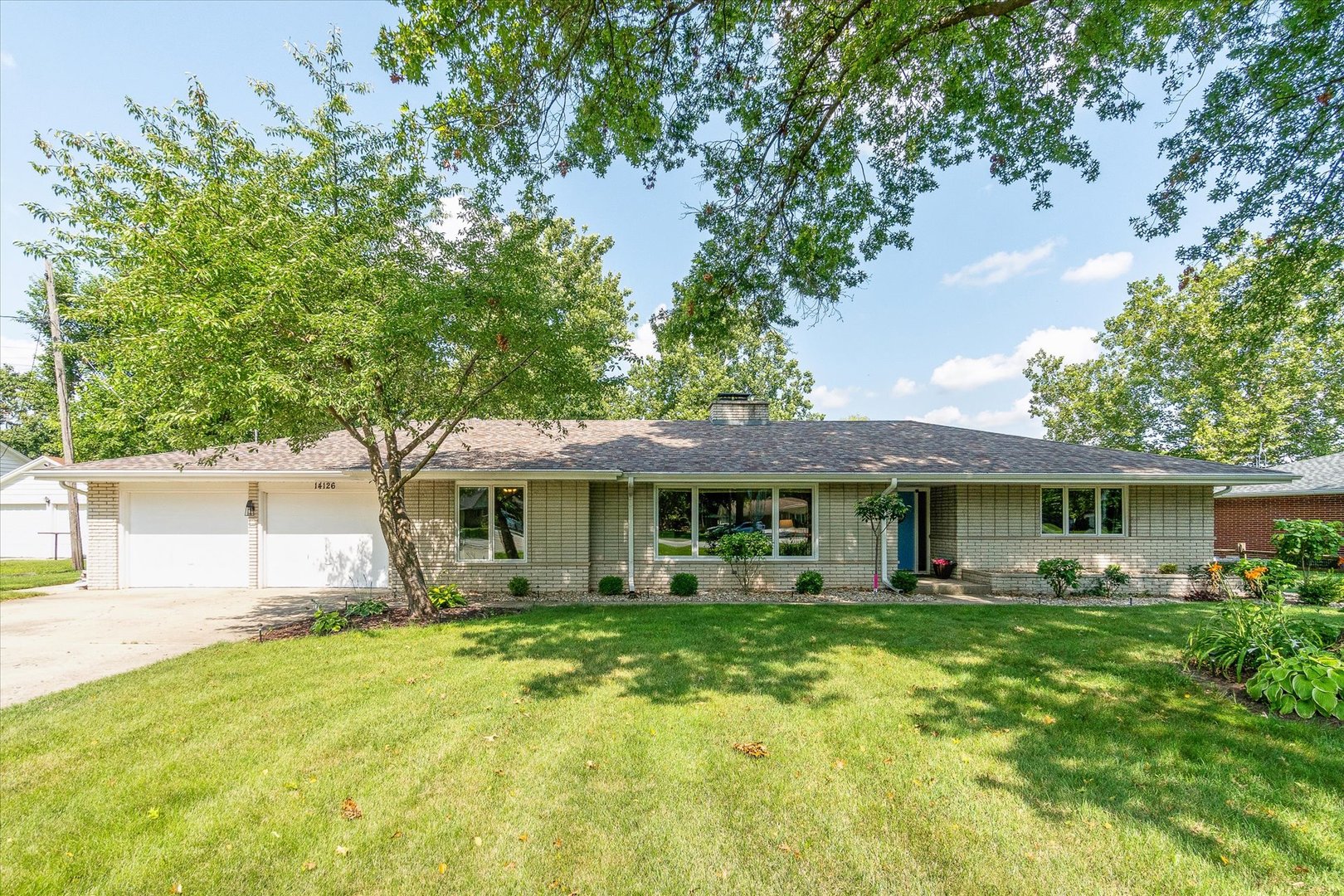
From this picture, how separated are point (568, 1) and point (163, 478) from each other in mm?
12698

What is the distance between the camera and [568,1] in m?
5.61

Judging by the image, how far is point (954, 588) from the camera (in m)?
11.4

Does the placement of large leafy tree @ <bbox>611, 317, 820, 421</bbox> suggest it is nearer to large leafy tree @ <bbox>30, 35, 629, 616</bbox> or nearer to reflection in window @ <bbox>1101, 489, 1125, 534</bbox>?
reflection in window @ <bbox>1101, 489, 1125, 534</bbox>

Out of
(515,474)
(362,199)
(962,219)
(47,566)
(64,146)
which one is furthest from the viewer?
(47,566)

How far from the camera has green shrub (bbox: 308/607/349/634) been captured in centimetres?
794

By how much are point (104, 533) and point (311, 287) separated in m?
10.1

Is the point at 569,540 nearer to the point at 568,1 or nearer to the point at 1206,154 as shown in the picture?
the point at 568,1

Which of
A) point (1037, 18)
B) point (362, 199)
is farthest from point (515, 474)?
point (1037, 18)

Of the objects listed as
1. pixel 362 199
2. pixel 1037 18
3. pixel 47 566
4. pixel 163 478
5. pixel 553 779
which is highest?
pixel 1037 18

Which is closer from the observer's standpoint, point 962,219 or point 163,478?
point 962,219

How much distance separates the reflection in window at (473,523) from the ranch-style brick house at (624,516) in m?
0.04

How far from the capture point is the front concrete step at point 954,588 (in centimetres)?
1127

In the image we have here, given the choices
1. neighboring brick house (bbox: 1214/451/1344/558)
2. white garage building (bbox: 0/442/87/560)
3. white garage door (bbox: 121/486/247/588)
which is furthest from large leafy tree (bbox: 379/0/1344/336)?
white garage building (bbox: 0/442/87/560)

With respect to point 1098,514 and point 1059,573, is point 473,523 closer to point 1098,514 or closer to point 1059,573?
point 1059,573
